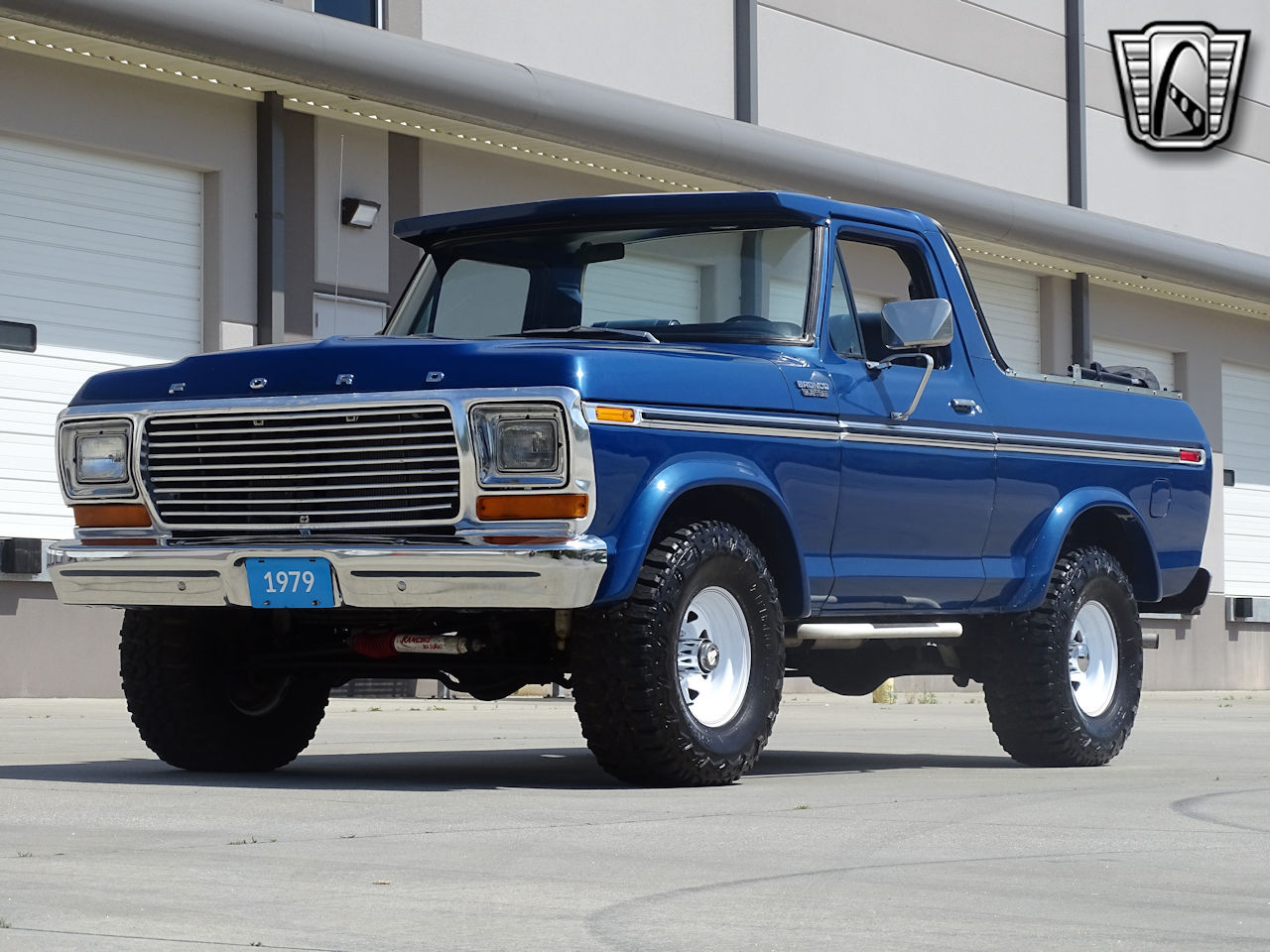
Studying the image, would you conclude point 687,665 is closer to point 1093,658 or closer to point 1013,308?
point 1093,658

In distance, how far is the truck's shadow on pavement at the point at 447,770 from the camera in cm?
814

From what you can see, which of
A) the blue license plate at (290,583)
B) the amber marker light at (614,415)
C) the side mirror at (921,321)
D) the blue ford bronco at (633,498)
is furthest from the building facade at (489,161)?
the amber marker light at (614,415)

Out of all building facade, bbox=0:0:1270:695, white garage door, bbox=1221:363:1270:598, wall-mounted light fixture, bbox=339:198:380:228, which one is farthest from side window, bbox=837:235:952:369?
white garage door, bbox=1221:363:1270:598

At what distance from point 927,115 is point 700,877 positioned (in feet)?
64.3

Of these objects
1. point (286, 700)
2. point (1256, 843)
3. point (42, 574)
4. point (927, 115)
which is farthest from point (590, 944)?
point (927, 115)

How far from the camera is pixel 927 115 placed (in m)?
24.2

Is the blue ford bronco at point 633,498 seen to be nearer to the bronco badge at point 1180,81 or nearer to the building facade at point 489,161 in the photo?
the building facade at point 489,161

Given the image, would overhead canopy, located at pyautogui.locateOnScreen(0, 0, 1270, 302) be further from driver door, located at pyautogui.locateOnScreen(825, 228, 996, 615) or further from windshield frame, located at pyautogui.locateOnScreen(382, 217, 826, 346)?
driver door, located at pyautogui.locateOnScreen(825, 228, 996, 615)

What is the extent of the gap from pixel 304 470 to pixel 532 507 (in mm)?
893

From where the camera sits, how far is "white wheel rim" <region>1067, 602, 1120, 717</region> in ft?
33.6

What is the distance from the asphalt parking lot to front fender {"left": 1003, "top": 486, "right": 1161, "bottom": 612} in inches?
30.4

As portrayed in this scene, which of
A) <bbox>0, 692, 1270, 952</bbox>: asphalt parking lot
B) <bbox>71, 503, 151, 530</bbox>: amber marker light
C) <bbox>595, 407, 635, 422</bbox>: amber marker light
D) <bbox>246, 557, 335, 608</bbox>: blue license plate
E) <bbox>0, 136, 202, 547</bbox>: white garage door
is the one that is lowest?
<bbox>0, 692, 1270, 952</bbox>: asphalt parking lot

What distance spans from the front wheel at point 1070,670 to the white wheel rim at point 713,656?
7.07 feet

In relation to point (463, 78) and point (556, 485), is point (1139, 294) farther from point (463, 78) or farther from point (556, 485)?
point (556, 485)
